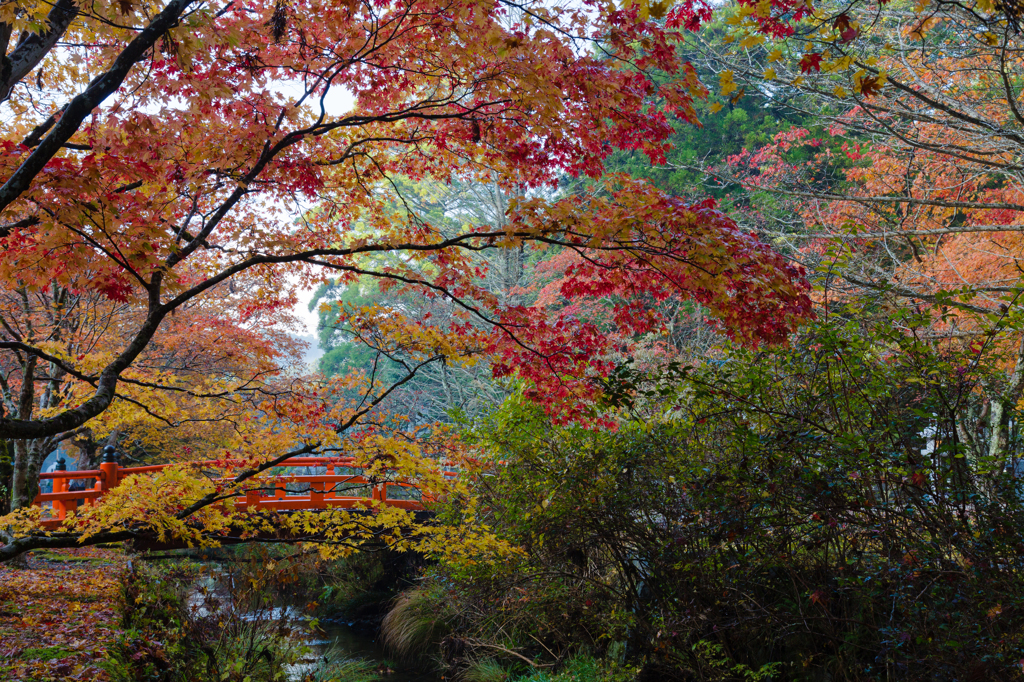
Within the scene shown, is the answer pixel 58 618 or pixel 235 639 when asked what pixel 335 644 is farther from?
pixel 58 618

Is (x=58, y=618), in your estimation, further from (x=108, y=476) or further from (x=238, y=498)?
(x=108, y=476)

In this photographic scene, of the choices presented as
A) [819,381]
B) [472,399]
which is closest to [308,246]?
[819,381]

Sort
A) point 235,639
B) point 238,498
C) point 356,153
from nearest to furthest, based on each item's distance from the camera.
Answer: point 356,153 < point 235,639 < point 238,498

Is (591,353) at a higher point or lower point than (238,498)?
higher

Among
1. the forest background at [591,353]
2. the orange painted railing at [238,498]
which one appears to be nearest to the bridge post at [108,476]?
the orange painted railing at [238,498]

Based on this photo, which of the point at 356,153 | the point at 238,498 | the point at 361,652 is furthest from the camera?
the point at 361,652

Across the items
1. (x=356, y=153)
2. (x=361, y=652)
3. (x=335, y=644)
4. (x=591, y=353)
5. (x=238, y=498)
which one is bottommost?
(x=361, y=652)

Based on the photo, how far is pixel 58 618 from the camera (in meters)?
5.64

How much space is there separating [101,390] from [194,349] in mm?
7566

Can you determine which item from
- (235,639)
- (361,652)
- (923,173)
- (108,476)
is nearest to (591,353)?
(235,639)

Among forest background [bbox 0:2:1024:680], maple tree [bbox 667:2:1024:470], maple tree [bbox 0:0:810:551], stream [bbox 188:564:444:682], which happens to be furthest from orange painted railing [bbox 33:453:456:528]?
maple tree [bbox 667:2:1024:470]

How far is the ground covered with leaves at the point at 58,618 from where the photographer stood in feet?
14.4

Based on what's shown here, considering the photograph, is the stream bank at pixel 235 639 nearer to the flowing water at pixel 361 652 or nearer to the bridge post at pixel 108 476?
the flowing water at pixel 361 652

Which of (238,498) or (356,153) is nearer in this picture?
(356,153)
